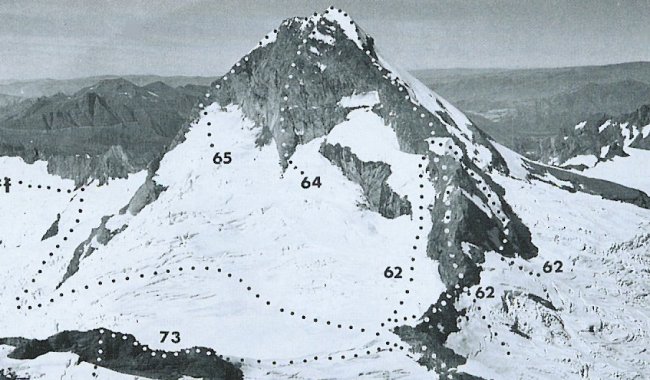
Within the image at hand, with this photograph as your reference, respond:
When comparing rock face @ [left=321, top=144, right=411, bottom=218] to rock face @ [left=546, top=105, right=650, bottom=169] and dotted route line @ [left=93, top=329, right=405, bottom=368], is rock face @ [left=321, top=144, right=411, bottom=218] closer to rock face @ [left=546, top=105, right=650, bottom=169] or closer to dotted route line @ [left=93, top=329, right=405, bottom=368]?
dotted route line @ [left=93, top=329, right=405, bottom=368]

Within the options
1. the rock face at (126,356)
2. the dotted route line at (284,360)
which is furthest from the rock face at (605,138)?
the rock face at (126,356)

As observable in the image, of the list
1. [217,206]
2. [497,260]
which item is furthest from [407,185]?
[217,206]

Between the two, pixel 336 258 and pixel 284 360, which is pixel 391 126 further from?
pixel 284 360

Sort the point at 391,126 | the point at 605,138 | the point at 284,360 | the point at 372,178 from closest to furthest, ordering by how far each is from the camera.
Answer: the point at 284,360 → the point at 372,178 → the point at 391,126 → the point at 605,138

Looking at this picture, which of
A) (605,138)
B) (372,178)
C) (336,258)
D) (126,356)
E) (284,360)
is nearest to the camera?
(284,360)

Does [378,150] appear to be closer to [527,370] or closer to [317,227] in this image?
[317,227]

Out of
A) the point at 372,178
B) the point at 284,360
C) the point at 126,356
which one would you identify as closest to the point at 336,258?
the point at 372,178

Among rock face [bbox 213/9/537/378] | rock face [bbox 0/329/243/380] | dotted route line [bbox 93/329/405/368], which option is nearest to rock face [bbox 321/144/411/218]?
rock face [bbox 213/9/537/378]

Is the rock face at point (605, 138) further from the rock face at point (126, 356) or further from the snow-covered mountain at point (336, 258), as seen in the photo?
the rock face at point (126, 356)
